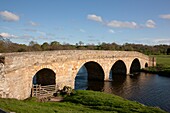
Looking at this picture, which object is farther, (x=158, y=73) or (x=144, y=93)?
(x=158, y=73)

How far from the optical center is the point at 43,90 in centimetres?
2030

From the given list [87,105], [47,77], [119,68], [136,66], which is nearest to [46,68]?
[47,77]

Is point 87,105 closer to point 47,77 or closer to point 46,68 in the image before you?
point 46,68

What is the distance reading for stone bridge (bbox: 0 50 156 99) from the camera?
15.3 m

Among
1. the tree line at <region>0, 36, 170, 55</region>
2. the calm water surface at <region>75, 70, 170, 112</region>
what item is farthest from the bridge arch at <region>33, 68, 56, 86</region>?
the tree line at <region>0, 36, 170, 55</region>

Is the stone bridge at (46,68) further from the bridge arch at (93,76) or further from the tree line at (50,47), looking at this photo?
the tree line at (50,47)

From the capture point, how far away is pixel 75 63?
1004 inches

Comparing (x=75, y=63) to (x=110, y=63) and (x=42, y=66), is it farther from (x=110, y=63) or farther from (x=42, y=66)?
(x=110, y=63)

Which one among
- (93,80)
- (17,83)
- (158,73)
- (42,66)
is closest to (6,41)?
(93,80)

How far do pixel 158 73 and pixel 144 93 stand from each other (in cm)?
1859

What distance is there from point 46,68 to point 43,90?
7.45 feet

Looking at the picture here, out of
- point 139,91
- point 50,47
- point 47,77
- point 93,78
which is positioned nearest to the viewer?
point 47,77

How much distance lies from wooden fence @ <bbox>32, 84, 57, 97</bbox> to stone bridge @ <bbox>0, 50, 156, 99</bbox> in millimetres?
547

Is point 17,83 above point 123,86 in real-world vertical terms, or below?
above
